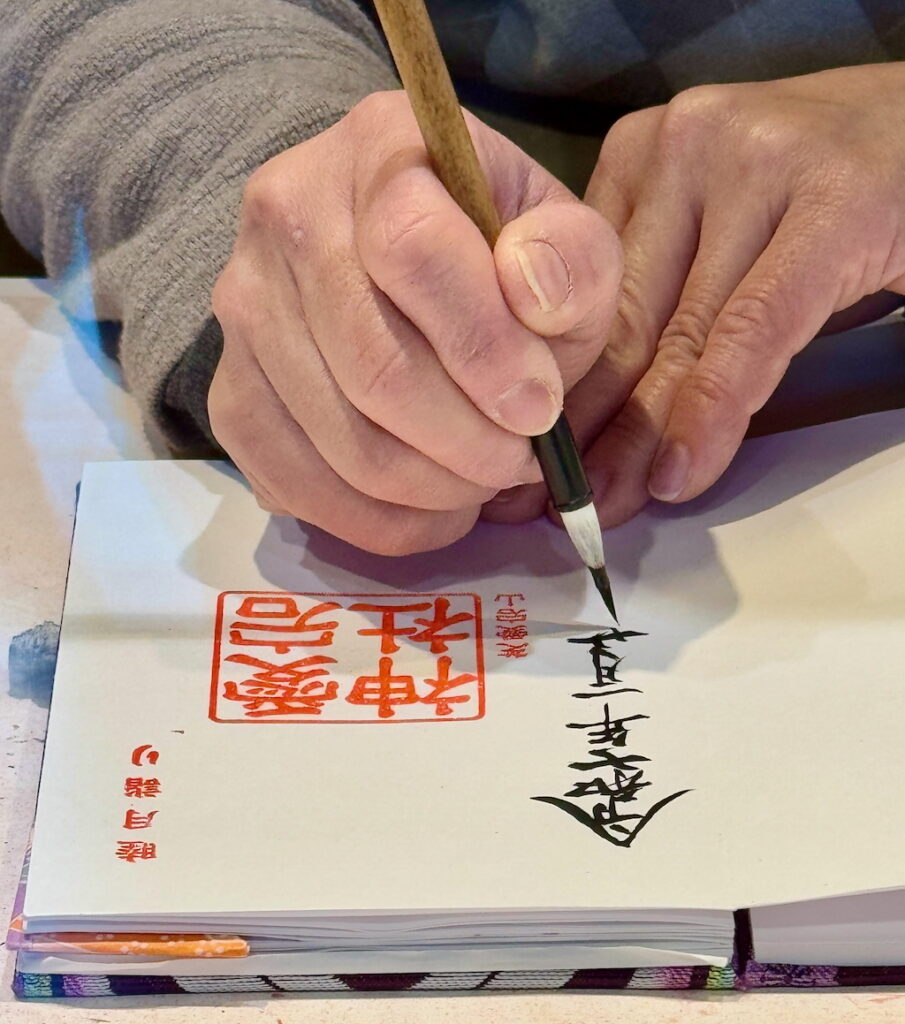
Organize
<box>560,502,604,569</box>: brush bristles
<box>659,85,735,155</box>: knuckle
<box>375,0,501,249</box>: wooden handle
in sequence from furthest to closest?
<box>659,85,735,155</box>: knuckle → <box>560,502,604,569</box>: brush bristles → <box>375,0,501,249</box>: wooden handle

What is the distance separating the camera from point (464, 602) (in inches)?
20.8

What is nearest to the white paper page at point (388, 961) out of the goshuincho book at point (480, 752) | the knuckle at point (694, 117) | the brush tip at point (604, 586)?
the goshuincho book at point (480, 752)

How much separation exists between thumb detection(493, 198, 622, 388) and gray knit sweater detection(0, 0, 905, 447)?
235mm

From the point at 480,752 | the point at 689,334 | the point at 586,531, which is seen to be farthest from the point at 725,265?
the point at 480,752

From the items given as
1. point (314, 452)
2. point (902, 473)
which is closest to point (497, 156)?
point (314, 452)

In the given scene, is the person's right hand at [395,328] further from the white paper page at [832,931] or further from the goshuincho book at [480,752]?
the white paper page at [832,931]

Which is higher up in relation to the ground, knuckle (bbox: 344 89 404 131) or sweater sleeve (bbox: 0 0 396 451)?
sweater sleeve (bbox: 0 0 396 451)

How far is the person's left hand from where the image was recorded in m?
0.54

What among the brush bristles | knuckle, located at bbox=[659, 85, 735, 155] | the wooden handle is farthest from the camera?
knuckle, located at bbox=[659, 85, 735, 155]

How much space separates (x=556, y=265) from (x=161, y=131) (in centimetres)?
33

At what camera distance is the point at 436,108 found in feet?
1.32

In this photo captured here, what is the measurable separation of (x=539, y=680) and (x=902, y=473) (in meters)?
0.23

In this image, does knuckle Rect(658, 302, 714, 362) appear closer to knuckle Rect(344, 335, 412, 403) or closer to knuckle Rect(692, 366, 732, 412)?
knuckle Rect(692, 366, 732, 412)

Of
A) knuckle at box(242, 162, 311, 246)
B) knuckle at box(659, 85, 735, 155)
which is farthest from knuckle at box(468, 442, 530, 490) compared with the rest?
knuckle at box(659, 85, 735, 155)
